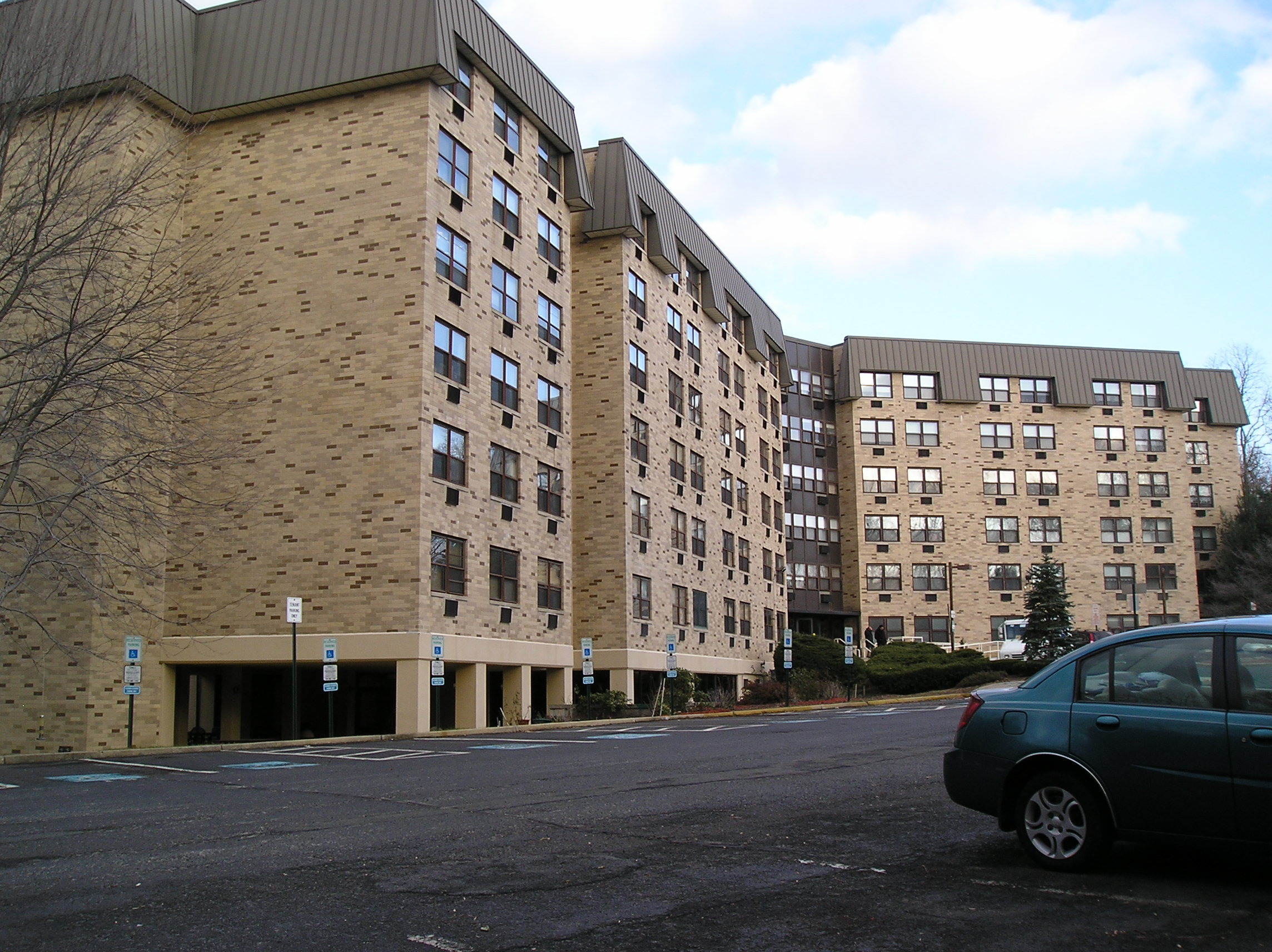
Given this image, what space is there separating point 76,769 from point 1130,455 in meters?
65.2

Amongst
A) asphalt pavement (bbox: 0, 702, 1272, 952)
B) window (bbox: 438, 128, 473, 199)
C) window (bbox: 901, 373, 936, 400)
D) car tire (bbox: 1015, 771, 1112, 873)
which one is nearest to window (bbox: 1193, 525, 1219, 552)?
window (bbox: 901, 373, 936, 400)

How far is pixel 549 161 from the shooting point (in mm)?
38469

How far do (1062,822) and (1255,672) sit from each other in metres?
1.48

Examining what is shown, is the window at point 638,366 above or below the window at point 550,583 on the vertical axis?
above

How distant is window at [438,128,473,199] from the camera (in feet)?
102

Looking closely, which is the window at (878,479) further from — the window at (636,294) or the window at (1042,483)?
the window at (636,294)

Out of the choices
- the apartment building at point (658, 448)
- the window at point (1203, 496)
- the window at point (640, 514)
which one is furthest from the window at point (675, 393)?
the window at point (1203, 496)

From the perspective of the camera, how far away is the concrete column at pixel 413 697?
91.7 feet

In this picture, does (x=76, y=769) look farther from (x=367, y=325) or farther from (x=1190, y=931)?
(x=1190, y=931)

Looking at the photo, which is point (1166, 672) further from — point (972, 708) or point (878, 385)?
point (878, 385)

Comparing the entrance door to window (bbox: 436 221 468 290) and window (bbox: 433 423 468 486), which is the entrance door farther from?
window (bbox: 436 221 468 290)

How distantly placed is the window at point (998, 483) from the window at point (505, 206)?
4213 centimetres

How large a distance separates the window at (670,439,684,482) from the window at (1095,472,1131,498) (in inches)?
1380

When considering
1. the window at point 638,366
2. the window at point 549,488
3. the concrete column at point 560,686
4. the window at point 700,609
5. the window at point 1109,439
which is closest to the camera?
the window at point 549,488
